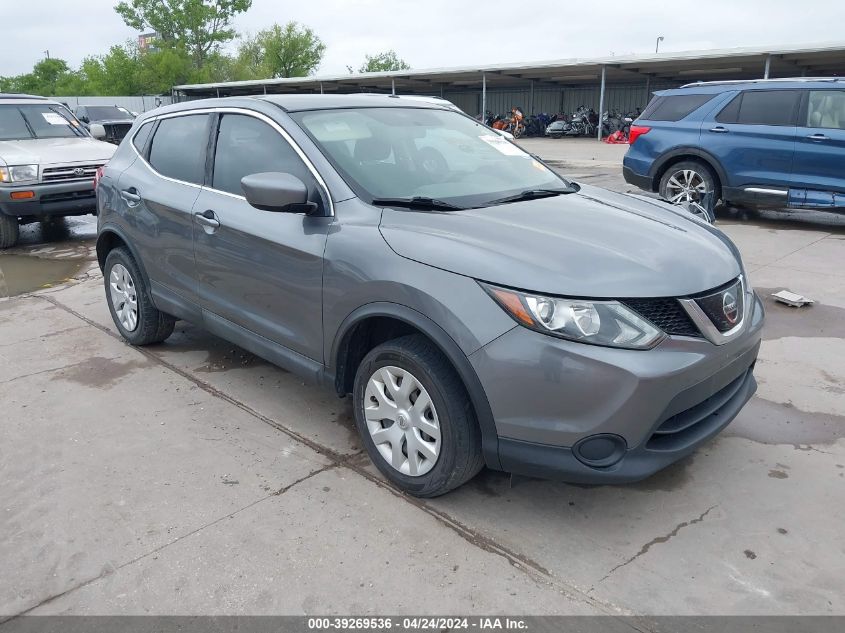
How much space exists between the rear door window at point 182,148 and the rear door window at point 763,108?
7.02 metres

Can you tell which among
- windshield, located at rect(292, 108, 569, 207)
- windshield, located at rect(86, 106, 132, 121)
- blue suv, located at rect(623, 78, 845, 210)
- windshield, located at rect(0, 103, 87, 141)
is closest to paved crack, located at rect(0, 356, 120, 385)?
windshield, located at rect(292, 108, 569, 207)

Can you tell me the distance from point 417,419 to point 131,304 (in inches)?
117

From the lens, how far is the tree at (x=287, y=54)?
72.6m

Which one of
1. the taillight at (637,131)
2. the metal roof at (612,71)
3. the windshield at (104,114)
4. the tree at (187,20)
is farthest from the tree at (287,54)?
the taillight at (637,131)

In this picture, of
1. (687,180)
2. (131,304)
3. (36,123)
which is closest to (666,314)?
(131,304)

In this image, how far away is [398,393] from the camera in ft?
9.68

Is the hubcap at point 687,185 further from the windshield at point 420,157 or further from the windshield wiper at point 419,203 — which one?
the windshield wiper at point 419,203

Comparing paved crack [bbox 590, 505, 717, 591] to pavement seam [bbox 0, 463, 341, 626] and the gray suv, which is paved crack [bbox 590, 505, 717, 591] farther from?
pavement seam [bbox 0, 463, 341, 626]

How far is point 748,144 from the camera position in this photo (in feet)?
27.8

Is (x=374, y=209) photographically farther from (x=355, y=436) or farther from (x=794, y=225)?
(x=794, y=225)

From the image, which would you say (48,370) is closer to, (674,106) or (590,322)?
(590,322)
